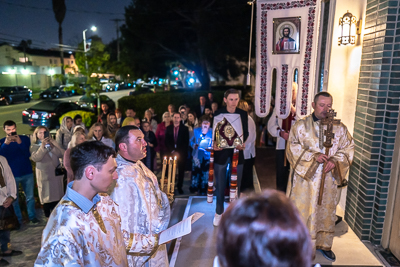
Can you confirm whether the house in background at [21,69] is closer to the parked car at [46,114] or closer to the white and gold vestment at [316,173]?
the parked car at [46,114]

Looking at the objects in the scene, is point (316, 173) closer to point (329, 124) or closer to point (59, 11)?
point (329, 124)

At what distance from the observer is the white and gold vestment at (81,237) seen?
5.58 ft

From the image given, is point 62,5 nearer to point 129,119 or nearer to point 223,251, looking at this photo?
point 129,119

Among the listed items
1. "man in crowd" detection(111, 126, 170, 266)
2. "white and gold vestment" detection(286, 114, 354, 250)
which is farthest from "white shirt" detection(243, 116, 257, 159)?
"man in crowd" detection(111, 126, 170, 266)

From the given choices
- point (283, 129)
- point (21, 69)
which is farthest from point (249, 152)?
point (21, 69)

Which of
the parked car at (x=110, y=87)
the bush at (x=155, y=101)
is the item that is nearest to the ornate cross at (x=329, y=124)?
the bush at (x=155, y=101)

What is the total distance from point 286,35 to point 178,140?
3.07 meters

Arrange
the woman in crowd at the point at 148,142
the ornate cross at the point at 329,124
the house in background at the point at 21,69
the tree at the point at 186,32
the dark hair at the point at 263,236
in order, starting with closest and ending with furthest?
the dark hair at the point at 263,236, the ornate cross at the point at 329,124, the woman in crowd at the point at 148,142, the tree at the point at 186,32, the house in background at the point at 21,69

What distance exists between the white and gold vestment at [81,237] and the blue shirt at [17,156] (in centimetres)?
382

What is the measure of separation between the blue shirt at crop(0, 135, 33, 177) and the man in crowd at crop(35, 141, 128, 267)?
148 inches

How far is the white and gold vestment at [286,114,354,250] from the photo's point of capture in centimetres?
400

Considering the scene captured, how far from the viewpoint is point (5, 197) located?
4273mm

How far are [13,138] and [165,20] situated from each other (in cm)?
1643

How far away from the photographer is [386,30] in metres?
4.00
